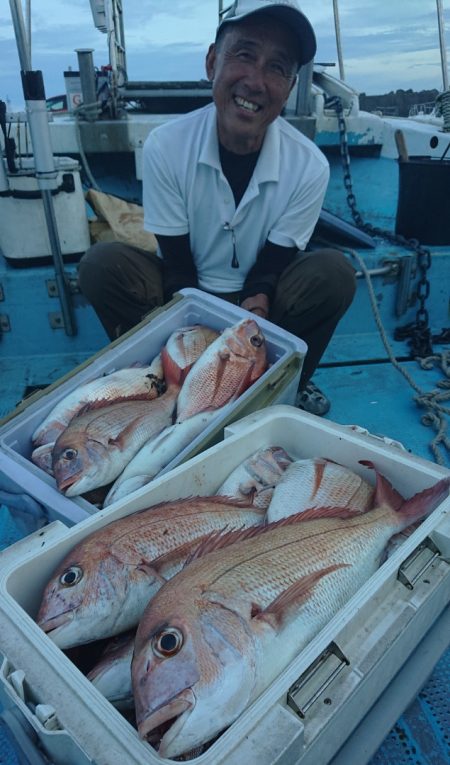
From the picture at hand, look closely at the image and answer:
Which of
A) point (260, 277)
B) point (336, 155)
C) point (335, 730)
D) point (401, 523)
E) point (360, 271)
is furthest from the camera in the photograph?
point (336, 155)

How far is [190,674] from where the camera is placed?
2.89ft

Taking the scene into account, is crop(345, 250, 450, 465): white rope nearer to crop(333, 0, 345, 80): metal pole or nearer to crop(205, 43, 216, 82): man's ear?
crop(205, 43, 216, 82): man's ear

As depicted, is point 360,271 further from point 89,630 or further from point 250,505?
point 89,630

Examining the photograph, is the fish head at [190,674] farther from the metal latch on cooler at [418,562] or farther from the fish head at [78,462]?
the fish head at [78,462]

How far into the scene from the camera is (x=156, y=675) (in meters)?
0.89

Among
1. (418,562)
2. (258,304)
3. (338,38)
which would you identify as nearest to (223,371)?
(258,304)

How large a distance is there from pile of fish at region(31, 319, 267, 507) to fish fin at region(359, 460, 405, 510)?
25.2 inches

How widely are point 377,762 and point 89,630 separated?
869mm

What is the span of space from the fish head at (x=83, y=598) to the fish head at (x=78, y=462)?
1.35 ft

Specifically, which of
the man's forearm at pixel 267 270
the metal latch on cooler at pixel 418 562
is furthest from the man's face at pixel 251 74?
the metal latch on cooler at pixel 418 562

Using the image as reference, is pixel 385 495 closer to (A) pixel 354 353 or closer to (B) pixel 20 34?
(A) pixel 354 353

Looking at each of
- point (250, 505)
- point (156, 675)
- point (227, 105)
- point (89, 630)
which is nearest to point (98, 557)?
point (89, 630)

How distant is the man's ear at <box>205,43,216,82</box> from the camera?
8.42 feet

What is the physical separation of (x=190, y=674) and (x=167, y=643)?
2.6 inches
